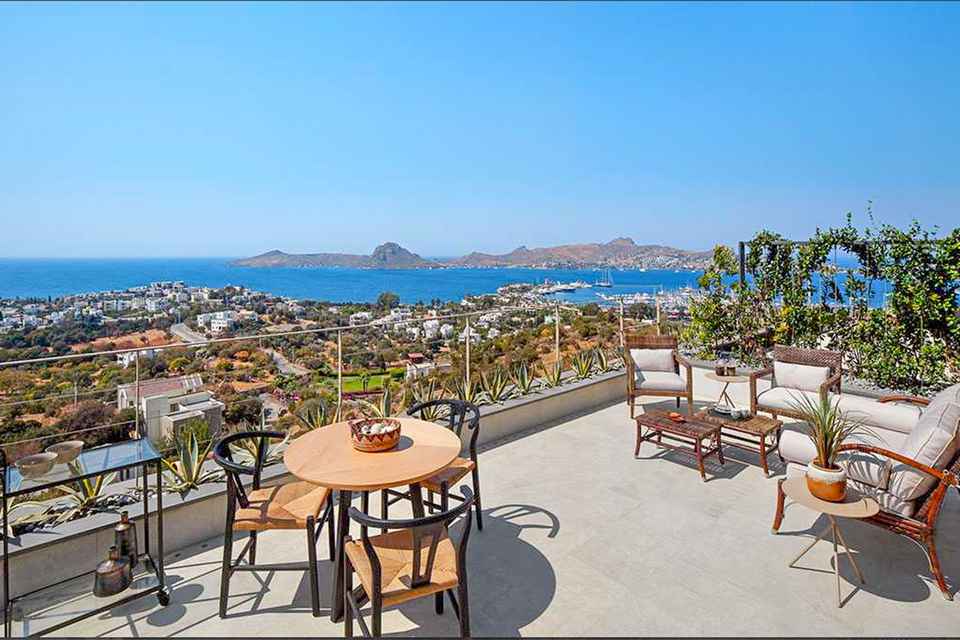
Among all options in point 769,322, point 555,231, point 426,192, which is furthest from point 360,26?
point 555,231

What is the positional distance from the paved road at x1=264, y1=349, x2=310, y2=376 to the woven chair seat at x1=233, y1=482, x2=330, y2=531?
1625 mm

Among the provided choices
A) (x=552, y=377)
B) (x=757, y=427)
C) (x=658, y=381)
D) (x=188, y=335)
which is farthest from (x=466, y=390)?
(x=188, y=335)

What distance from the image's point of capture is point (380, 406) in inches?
175

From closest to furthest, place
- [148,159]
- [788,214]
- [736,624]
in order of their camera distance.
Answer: [736,624]
[788,214]
[148,159]

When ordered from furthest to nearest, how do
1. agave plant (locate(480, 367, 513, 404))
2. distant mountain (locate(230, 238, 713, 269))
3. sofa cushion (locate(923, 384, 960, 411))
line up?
distant mountain (locate(230, 238, 713, 269)) < agave plant (locate(480, 367, 513, 404)) < sofa cushion (locate(923, 384, 960, 411))

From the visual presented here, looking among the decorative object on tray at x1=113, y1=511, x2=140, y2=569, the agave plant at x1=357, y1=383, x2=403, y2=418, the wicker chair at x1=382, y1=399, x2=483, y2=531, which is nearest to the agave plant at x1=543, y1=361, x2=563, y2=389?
the agave plant at x1=357, y1=383, x2=403, y2=418

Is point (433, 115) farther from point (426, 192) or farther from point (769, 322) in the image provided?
point (426, 192)

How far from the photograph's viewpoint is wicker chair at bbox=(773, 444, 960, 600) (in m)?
2.47

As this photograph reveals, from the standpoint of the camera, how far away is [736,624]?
2.27 metres

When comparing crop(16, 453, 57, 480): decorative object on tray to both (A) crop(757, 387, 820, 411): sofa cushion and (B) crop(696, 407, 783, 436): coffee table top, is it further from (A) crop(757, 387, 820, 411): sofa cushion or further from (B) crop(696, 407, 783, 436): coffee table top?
(A) crop(757, 387, 820, 411): sofa cushion

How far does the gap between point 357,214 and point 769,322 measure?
81.9 ft

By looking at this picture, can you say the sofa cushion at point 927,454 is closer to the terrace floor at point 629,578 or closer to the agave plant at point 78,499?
the terrace floor at point 629,578

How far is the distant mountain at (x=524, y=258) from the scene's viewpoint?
71.4 ft

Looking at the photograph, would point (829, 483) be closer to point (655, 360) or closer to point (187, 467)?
point (655, 360)
